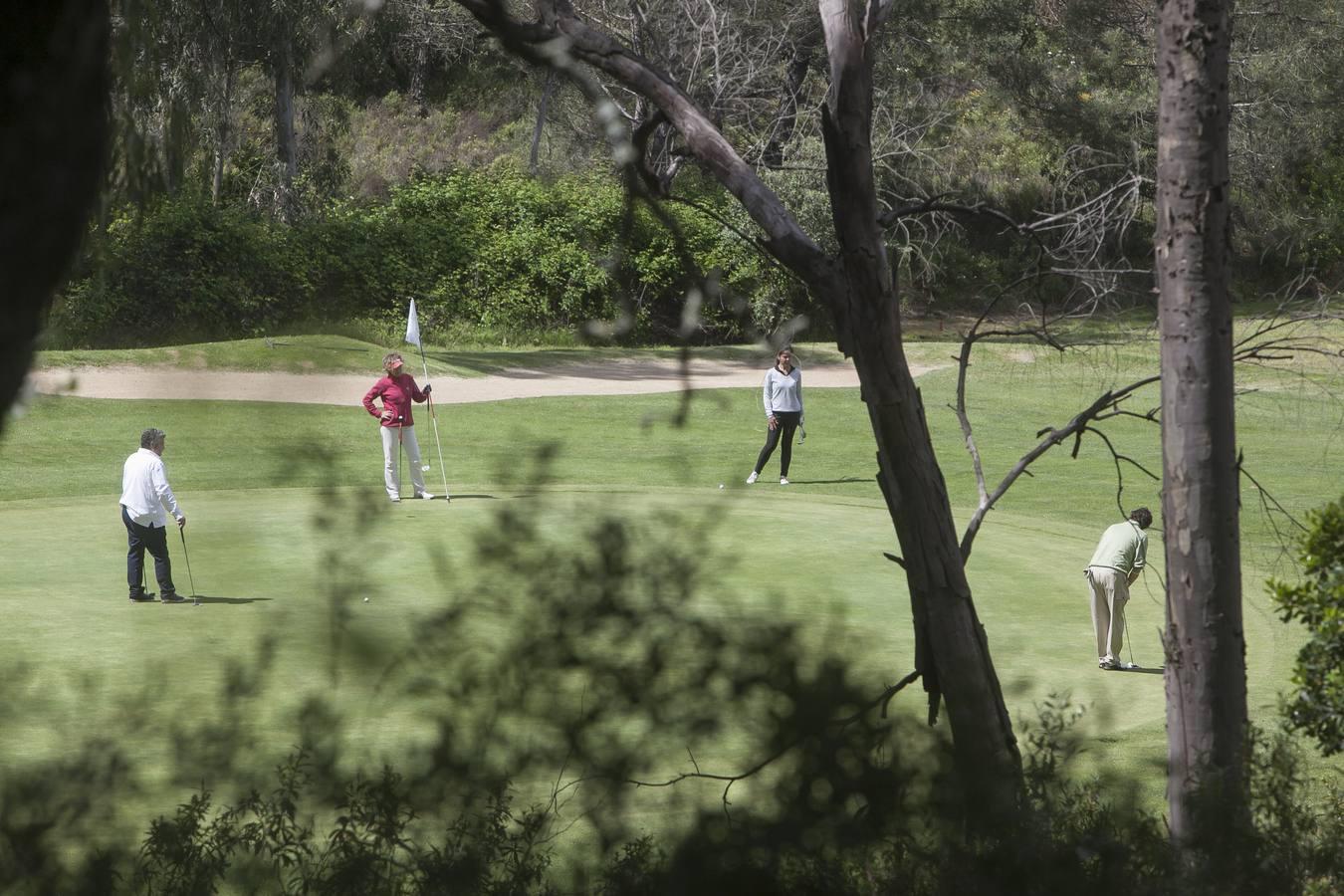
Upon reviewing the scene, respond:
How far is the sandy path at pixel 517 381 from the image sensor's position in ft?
81.1

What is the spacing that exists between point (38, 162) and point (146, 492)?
34.4 ft

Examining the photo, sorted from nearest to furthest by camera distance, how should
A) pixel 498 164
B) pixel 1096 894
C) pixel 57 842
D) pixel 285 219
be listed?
pixel 1096 894 → pixel 57 842 → pixel 285 219 → pixel 498 164

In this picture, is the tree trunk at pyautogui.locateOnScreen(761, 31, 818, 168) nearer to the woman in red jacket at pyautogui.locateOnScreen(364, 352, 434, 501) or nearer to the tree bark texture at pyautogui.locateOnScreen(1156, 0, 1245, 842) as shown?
the woman in red jacket at pyautogui.locateOnScreen(364, 352, 434, 501)

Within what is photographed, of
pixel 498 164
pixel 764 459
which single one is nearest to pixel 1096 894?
pixel 764 459

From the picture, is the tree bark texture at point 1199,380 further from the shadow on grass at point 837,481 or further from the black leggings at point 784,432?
the shadow on grass at point 837,481

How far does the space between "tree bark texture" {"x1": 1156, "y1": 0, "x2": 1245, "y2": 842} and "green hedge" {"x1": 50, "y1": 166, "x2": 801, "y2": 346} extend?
1948 cm

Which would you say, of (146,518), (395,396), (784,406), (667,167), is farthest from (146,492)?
(784,406)

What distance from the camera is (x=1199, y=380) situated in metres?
5.41

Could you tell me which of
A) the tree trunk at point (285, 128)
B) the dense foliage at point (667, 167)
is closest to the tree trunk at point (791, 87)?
the dense foliage at point (667, 167)

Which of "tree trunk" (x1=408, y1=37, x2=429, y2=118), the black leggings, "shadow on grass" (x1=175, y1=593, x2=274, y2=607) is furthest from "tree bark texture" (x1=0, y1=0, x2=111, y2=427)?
"tree trunk" (x1=408, y1=37, x2=429, y2=118)

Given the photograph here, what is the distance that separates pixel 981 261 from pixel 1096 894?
37.8 meters

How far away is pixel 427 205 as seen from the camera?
3250 centimetres

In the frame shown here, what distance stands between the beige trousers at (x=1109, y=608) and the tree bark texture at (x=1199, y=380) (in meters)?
4.57

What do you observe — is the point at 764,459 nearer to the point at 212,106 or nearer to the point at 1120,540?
the point at 1120,540
